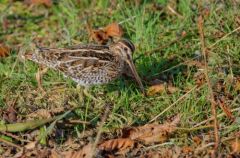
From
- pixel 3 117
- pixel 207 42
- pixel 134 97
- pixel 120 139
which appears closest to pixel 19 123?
pixel 3 117

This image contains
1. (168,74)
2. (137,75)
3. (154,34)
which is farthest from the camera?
(154,34)

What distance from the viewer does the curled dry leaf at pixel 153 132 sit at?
523 cm

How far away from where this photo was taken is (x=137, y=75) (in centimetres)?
601

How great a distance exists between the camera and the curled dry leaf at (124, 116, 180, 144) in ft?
17.1

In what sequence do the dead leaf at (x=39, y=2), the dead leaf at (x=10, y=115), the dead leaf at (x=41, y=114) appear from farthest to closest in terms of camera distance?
1. the dead leaf at (x=39, y=2)
2. the dead leaf at (x=10, y=115)
3. the dead leaf at (x=41, y=114)

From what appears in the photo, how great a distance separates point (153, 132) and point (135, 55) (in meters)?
1.58

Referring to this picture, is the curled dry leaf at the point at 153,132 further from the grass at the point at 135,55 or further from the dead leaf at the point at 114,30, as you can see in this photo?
the dead leaf at the point at 114,30

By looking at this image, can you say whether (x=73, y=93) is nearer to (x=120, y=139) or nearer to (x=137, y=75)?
(x=137, y=75)

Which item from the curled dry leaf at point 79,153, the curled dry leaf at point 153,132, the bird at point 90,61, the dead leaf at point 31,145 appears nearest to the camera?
the curled dry leaf at point 79,153

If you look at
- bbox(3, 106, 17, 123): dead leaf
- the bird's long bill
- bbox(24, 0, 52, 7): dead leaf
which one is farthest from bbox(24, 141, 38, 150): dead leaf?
bbox(24, 0, 52, 7): dead leaf

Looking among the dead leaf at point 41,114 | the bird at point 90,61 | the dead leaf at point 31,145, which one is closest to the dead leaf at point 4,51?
the bird at point 90,61

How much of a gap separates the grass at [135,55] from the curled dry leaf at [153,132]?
20 centimetres

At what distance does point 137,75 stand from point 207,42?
43.1 inches

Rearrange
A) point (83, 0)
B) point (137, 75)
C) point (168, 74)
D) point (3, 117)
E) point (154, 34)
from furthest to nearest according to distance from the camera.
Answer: point (83, 0), point (154, 34), point (168, 74), point (137, 75), point (3, 117)
